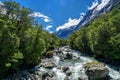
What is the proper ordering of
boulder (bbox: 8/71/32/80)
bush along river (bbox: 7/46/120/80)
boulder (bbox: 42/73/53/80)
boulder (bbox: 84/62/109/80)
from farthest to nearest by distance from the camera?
boulder (bbox: 42/73/53/80) → bush along river (bbox: 7/46/120/80) → boulder (bbox: 84/62/109/80) → boulder (bbox: 8/71/32/80)

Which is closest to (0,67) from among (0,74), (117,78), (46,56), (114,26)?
(0,74)

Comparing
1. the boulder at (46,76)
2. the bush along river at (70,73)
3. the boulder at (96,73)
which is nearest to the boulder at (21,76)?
the bush along river at (70,73)

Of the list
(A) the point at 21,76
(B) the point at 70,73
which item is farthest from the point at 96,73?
(A) the point at 21,76

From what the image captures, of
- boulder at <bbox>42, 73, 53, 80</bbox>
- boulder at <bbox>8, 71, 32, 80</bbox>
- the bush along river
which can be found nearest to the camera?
boulder at <bbox>8, 71, 32, 80</bbox>

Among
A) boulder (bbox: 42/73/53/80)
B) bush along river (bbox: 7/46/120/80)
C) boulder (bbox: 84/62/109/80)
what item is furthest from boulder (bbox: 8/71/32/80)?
boulder (bbox: 84/62/109/80)

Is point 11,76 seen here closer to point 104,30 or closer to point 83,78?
point 83,78

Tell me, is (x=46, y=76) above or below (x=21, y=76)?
below

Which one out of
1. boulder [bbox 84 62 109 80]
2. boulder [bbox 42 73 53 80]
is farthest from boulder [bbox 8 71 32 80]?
boulder [bbox 84 62 109 80]

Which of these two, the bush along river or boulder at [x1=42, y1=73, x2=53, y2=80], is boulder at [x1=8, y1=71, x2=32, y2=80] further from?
boulder at [x1=42, y1=73, x2=53, y2=80]

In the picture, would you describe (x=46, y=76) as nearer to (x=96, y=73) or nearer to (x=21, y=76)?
(x=21, y=76)

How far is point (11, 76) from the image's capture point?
64562 millimetres

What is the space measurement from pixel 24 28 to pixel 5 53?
19.0 metres

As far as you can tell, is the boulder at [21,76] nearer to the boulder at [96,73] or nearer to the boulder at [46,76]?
the boulder at [46,76]

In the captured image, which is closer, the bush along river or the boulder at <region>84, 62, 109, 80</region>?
the boulder at <region>84, 62, 109, 80</region>
